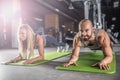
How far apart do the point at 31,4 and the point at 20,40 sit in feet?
20.4

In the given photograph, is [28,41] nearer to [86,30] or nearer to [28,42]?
[28,42]

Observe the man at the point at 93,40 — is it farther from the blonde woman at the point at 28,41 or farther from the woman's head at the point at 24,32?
the woman's head at the point at 24,32

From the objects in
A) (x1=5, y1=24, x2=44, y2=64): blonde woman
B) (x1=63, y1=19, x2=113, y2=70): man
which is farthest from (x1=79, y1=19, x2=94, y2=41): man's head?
(x1=5, y1=24, x2=44, y2=64): blonde woman

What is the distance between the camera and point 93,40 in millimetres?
3059

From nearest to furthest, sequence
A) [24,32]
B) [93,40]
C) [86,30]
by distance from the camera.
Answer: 1. [86,30]
2. [93,40]
3. [24,32]

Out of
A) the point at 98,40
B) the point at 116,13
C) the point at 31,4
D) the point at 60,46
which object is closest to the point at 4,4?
the point at 31,4

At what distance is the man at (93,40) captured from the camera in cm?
280

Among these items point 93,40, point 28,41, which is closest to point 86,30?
point 93,40

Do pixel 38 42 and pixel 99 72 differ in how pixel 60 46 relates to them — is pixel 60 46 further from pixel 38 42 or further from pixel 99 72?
pixel 99 72

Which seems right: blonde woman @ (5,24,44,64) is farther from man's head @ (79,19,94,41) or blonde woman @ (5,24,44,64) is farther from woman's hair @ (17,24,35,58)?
man's head @ (79,19,94,41)

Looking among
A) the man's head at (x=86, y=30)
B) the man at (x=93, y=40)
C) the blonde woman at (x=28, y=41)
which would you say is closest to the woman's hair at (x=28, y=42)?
the blonde woman at (x=28, y=41)

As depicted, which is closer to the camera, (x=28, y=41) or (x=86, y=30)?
(x=86, y=30)

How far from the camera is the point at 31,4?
939 centimetres

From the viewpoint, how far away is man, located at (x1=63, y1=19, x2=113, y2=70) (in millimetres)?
2803
